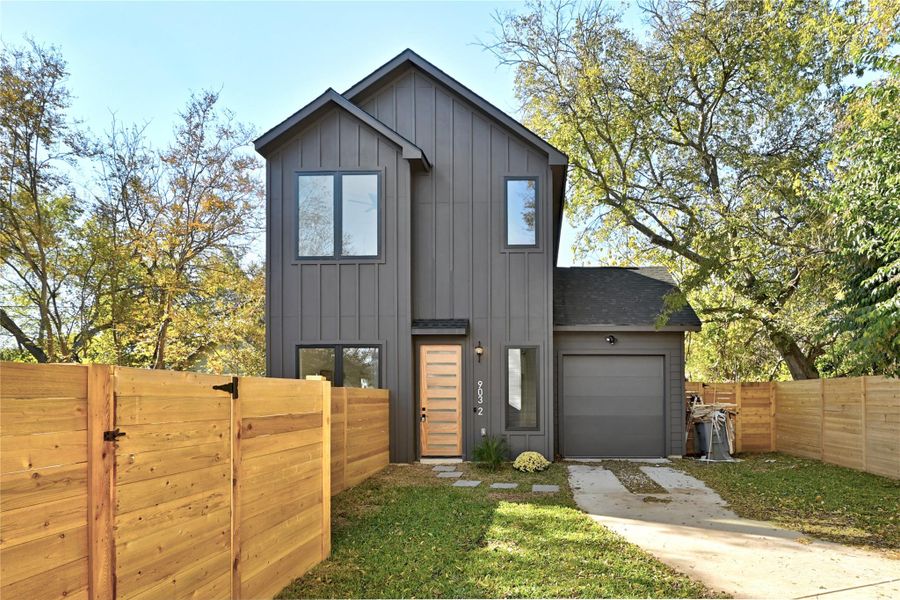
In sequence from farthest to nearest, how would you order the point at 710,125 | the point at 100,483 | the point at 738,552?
the point at 710,125 → the point at 738,552 → the point at 100,483

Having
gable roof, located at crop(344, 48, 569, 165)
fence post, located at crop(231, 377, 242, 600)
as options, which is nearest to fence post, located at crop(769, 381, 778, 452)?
gable roof, located at crop(344, 48, 569, 165)

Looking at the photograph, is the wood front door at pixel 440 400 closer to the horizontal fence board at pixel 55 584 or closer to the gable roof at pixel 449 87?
the gable roof at pixel 449 87

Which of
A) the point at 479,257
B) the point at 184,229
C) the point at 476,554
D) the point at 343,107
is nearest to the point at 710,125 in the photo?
the point at 479,257

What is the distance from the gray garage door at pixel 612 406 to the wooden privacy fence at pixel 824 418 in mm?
1770

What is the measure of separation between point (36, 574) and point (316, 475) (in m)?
3.46

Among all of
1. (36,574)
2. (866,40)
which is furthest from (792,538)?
(866,40)

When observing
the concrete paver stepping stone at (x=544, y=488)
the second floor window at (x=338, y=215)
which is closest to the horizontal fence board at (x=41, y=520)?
the concrete paver stepping stone at (x=544, y=488)

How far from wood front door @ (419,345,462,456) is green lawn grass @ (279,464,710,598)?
3624 millimetres

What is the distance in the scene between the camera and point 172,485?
3.51 meters

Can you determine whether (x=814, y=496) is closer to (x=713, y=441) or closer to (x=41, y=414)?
(x=713, y=441)

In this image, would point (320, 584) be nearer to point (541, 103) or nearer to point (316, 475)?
point (316, 475)

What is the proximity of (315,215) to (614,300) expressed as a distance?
657 cm

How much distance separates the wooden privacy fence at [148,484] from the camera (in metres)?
2.54

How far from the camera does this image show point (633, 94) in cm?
1645
